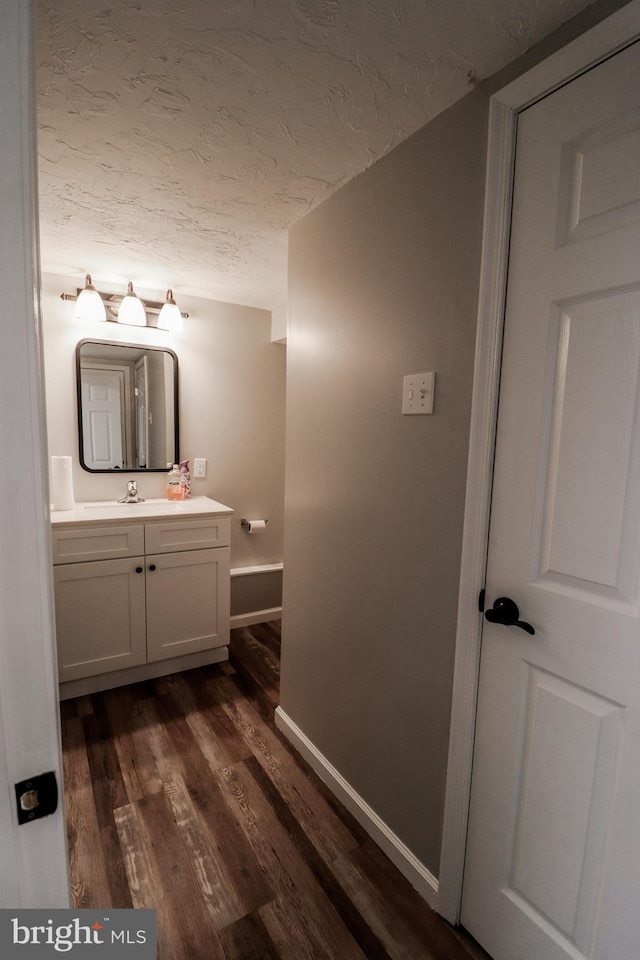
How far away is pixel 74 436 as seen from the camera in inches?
98.0

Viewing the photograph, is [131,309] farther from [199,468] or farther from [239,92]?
[239,92]

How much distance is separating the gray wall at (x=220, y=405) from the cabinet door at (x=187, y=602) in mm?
531

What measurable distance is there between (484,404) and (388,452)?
370mm

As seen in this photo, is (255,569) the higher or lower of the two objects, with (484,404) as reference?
lower

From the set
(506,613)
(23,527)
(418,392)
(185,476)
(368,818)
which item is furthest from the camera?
(185,476)

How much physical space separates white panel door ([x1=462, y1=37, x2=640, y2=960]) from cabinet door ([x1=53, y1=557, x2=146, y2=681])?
184cm

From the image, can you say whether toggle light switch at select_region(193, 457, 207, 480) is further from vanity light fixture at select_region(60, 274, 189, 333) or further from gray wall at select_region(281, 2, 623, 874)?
gray wall at select_region(281, 2, 623, 874)

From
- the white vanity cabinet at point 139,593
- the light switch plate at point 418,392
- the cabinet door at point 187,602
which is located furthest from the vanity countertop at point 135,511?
the light switch plate at point 418,392

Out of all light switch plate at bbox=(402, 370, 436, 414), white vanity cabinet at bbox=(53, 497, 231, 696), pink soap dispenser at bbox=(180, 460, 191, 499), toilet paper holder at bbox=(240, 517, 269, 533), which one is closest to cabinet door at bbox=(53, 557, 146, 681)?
white vanity cabinet at bbox=(53, 497, 231, 696)

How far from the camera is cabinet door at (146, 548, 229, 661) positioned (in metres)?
2.35

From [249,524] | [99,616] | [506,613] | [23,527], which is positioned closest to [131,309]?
[249,524]

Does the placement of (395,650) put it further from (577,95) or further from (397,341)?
(577,95)

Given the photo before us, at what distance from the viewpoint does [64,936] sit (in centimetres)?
59

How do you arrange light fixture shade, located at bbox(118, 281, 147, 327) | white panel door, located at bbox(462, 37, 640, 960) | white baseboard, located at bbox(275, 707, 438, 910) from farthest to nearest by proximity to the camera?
light fixture shade, located at bbox(118, 281, 147, 327) → white baseboard, located at bbox(275, 707, 438, 910) → white panel door, located at bbox(462, 37, 640, 960)
